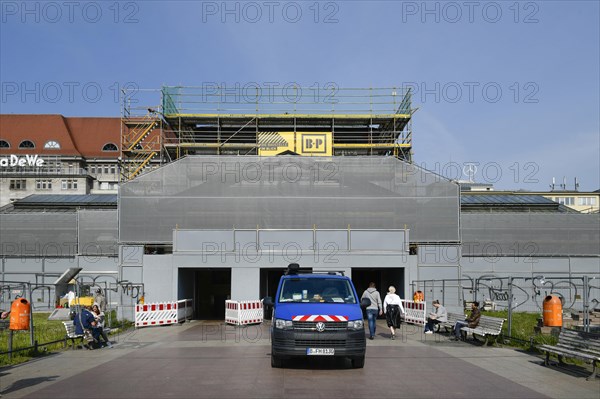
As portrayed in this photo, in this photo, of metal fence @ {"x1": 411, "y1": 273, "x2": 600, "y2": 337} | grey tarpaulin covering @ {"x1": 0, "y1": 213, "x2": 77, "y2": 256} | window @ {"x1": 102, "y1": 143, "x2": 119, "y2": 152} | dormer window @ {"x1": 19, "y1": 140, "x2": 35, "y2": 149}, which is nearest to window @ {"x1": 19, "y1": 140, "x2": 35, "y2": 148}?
dormer window @ {"x1": 19, "y1": 140, "x2": 35, "y2": 149}

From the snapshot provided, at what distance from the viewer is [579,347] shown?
42.6 ft

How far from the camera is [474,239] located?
4072 centimetres

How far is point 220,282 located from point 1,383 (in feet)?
85.6

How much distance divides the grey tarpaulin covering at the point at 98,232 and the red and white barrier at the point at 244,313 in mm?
15245

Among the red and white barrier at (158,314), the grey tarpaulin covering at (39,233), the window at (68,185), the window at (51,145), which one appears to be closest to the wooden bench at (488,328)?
the red and white barrier at (158,314)

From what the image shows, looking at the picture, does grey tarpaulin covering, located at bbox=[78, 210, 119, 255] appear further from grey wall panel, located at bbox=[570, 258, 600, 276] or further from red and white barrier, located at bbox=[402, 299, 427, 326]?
grey wall panel, located at bbox=[570, 258, 600, 276]

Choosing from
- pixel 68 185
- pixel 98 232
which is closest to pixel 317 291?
pixel 98 232

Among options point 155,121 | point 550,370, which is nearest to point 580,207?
point 155,121

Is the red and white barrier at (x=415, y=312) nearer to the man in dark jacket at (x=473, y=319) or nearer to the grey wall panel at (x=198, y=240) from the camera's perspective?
the man in dark jacket at (x=473, y=319)

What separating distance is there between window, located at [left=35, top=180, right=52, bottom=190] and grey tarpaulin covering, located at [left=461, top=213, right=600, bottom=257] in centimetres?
6845

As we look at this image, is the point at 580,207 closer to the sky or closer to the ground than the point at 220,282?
closer to the sky

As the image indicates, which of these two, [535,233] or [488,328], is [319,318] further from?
[535,233]

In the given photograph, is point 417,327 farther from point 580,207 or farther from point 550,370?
point 580,207

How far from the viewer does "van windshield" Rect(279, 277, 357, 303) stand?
1438 centimetres
